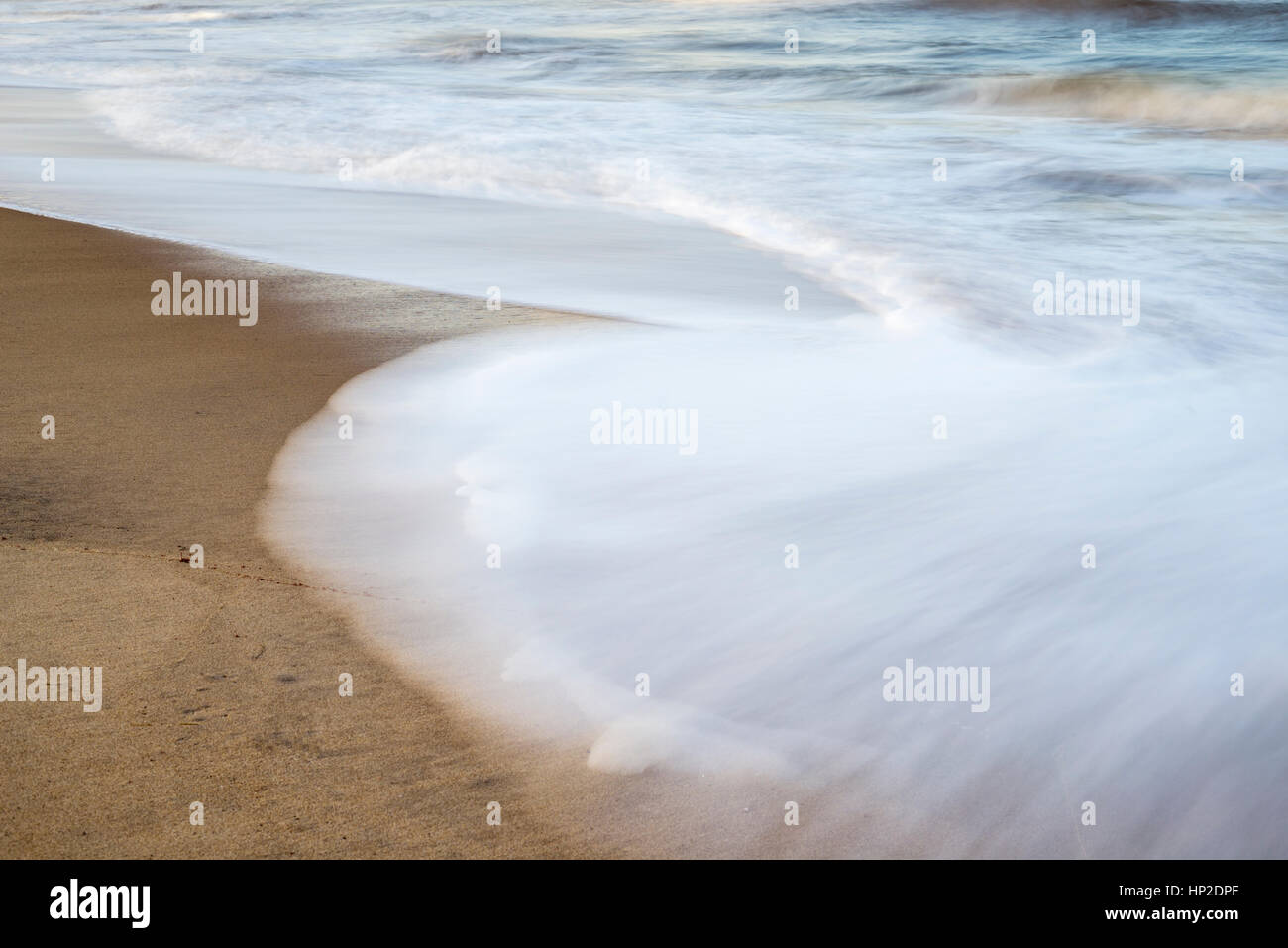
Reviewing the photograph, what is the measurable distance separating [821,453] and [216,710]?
216 cm

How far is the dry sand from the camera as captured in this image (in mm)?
2070

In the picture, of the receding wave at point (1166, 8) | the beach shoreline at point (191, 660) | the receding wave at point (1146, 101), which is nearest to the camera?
the beach shoreline at point (191, 660)

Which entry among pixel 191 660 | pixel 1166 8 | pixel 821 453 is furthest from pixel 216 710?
pixel 1166 8

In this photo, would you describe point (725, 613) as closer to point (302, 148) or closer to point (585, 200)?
point (585, 200)

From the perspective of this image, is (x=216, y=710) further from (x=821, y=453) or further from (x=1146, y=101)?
(x=1146, y=101)

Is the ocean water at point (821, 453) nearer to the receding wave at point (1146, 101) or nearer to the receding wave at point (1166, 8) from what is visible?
the receding wave at point (1146, 101)

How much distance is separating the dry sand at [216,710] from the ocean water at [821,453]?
0.14 metres

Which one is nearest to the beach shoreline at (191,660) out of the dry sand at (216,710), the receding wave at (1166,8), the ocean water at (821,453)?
the dry sand at (216,710)

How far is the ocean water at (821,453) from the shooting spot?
8.13 ft

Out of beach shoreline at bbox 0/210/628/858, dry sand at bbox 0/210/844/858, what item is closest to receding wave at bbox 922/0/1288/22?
beach shoreline at bbox 0/210/628/858

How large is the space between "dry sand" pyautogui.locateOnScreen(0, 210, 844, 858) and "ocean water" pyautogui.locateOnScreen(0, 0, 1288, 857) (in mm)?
142

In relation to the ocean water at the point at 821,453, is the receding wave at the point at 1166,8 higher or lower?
higher
